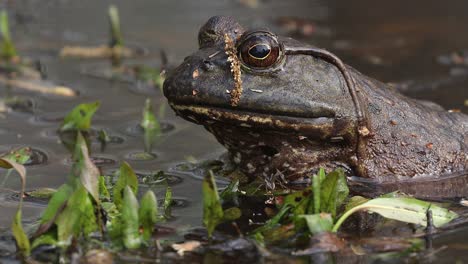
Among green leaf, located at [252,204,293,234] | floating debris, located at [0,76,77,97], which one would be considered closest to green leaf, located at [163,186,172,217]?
green leaf, located at [252,204,293,234]

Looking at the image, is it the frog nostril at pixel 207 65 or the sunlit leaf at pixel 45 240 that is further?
the frog nostril at pixel 207 65

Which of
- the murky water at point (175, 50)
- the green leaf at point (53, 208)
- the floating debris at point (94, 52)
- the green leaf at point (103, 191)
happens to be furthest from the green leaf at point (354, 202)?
the floating debris at point (94, 52)

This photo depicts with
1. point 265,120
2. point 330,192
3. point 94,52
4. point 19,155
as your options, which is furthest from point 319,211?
point 94,52

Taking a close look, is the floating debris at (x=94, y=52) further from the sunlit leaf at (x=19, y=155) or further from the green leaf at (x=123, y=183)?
the green leaf at (x=123, y=183)

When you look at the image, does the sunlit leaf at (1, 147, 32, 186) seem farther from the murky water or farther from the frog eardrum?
the frog eardrum

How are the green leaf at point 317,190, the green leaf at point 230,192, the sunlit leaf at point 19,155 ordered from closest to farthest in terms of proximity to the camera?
the green leaf at point 317,190 → the green leaf at point 230,192 → the sunlit leaf at point 19,155

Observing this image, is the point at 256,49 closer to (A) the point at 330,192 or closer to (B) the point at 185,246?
(A) the point at 330,192
